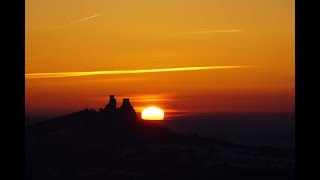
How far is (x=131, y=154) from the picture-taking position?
62.4 m

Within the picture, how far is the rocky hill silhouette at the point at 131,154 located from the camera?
49.0 metres

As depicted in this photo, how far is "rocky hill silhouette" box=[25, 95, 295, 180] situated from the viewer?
49000mm

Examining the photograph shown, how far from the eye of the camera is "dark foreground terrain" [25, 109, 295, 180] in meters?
48.9

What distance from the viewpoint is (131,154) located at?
205 ft

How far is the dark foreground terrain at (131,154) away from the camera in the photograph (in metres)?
48.9
